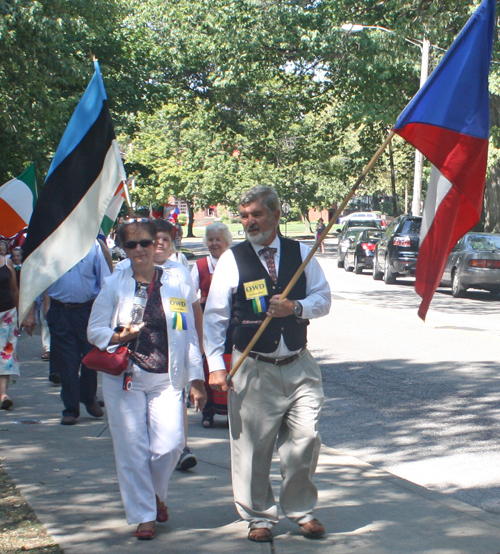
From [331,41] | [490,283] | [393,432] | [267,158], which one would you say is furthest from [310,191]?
[393,432]

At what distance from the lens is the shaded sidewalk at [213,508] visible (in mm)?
4129

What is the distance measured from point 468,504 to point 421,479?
2.01ft

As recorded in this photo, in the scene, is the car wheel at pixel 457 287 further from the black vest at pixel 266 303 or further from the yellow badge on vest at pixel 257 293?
the yellow badge on vest at pixel 257 293

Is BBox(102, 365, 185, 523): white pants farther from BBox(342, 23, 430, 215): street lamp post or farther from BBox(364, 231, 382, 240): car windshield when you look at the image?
BBox(364, 231, 382, 240): car windshield

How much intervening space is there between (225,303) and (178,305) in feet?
1.04

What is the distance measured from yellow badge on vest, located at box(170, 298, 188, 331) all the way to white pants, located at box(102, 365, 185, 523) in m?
0.28

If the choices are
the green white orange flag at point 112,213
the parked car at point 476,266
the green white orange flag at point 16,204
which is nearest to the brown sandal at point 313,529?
the green white orange flag at point 112,213

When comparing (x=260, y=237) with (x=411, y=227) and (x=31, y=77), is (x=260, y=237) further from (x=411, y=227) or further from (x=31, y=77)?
(x=411, y=227)

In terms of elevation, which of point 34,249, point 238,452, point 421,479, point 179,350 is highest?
point 34,249

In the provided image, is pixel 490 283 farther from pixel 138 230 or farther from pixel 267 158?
pixel 267 158

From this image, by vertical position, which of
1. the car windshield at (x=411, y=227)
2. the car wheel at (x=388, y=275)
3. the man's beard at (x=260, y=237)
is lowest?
the car wheel at (x=388, y=275)

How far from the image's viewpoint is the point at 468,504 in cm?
503

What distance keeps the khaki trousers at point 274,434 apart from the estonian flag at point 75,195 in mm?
1487

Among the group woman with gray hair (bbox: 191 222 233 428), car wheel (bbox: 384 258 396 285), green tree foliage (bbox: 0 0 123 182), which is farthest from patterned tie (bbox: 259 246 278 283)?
car wheel (bbox: 384 258 396 285)
